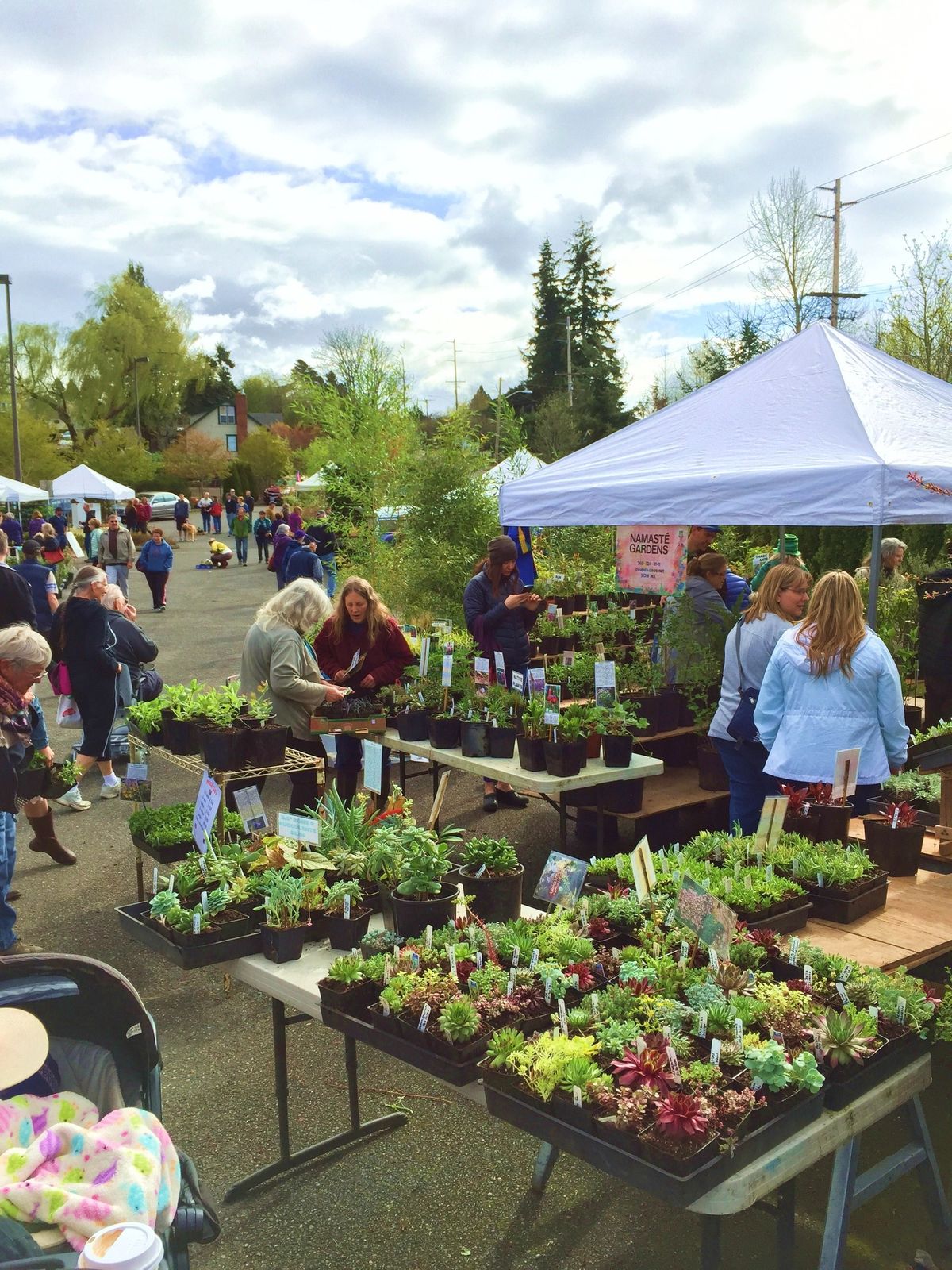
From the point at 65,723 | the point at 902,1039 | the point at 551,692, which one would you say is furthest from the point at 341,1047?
the point at 65,723

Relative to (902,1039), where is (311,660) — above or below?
above

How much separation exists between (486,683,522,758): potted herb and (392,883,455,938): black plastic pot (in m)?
2.07

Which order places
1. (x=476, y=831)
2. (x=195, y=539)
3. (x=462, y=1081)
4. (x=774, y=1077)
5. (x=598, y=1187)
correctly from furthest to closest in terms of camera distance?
1. (x=195, y=539)
2. (x=476, y=831)
3. (x=598, y=1187)
4. (x=462, y=1081)
5. (x=774, y=1077)

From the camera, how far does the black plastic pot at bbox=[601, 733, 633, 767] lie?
4.62 metres

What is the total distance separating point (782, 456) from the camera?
5.00m

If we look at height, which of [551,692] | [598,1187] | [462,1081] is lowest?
[598,1187]

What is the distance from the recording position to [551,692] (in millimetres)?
4602

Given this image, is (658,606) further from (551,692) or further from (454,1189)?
(454,1189)

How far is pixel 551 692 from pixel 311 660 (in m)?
1.26

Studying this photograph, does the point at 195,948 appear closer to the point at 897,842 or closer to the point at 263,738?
the point at 263,738

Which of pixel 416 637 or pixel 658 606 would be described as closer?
pixel 416 637

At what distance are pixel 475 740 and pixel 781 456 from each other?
6.69ft

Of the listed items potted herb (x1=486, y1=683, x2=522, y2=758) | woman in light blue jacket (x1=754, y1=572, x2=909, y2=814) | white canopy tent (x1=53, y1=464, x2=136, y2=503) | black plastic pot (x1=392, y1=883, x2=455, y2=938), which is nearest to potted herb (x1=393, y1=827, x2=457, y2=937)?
black plastic pot (x1=392, y1=883, x2=455, y2=938)

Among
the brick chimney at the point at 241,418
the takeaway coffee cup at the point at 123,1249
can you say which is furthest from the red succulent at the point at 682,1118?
the brick chimney at the point at 241,418
